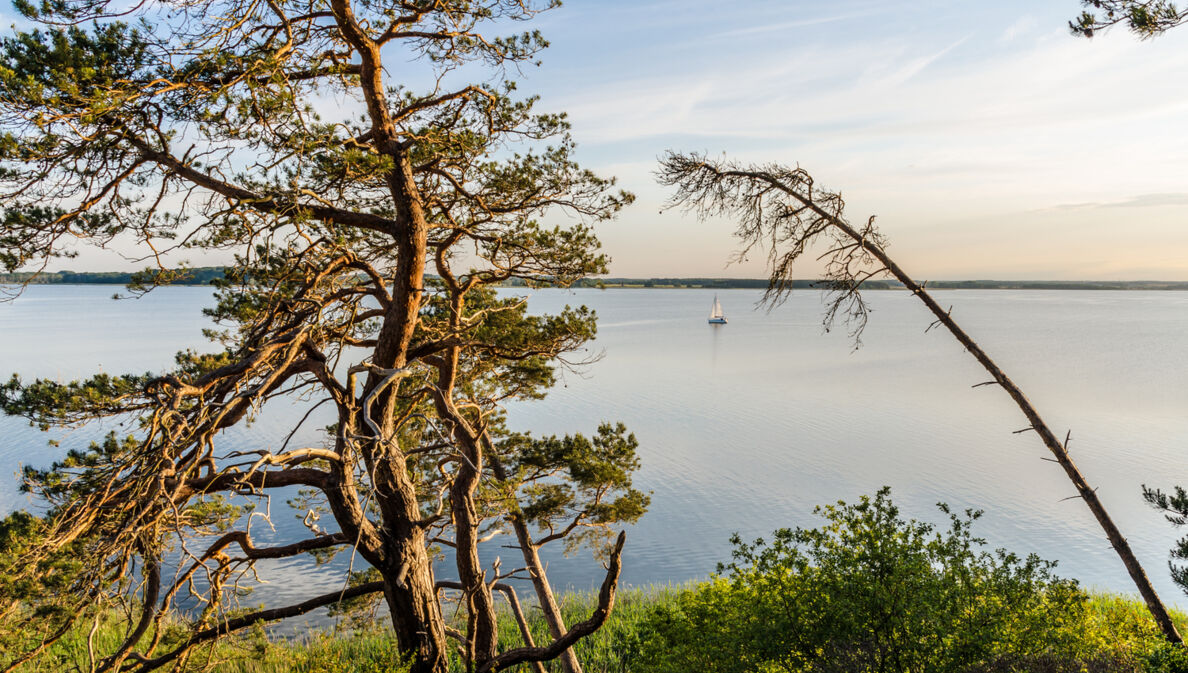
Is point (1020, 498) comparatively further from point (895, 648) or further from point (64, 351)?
point (64, 351)

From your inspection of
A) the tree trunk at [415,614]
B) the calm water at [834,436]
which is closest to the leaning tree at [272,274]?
the tree trunk at [415,614]

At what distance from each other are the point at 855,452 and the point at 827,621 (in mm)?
16089

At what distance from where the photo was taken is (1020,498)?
54.7 feet

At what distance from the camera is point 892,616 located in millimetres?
4996

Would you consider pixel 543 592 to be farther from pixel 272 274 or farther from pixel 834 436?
pixel 834 436

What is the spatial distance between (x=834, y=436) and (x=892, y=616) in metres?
17.9

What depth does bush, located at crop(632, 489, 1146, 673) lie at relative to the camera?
16.1 ft

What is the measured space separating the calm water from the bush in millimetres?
6320

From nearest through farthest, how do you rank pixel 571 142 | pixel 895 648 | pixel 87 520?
pixel 87 520 → pixel 895 648 → pixel 571 142

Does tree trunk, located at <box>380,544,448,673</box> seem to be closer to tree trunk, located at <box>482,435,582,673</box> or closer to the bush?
the bush

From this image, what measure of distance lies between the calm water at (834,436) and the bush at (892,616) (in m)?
6.32

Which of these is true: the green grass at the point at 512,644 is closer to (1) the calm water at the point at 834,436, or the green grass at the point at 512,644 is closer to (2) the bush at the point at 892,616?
(2) the bush at the point at 892,616

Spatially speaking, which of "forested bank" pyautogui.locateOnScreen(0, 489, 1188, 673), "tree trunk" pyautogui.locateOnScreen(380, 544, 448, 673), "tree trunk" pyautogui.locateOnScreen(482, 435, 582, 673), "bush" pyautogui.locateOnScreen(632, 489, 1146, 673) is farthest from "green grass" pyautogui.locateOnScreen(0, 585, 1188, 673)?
"tree trunk" pyautogui.locateOnScreen(482, 435, 582, 673)

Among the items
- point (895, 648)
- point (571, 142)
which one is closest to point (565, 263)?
point (571, 142)
